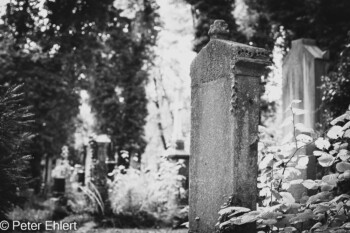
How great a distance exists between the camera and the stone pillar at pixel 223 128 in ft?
10.5

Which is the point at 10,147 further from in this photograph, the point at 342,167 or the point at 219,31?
the point at 342,167

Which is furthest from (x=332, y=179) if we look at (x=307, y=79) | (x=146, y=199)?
(x=146, y=199)

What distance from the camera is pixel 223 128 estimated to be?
11.0ft

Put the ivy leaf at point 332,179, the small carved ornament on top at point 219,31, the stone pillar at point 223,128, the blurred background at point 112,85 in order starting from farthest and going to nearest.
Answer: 1. the blurred background at point 112,85
2. the small carved ornament on top at point 219,31
3. the stone pillar at point 223,128
4. the ivy leaf at point 332,179

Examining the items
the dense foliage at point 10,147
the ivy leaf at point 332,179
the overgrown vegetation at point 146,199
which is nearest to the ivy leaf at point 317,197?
the ivy leaf at point 332,179

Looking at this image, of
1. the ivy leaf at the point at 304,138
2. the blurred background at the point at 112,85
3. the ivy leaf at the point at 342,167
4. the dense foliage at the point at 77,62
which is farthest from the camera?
the dense foliage at the point at 77,62

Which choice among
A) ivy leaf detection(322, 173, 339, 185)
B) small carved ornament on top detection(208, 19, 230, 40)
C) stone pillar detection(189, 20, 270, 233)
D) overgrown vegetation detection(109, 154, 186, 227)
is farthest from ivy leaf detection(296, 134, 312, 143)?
overgrown vegetation detection(109, 154, 186, 227)

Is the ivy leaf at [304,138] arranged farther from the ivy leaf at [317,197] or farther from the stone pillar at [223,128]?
the ivy leaf at [317,197]

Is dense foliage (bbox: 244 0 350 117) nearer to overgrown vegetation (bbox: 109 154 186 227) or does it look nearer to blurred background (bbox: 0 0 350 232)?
Answer: blurred background (bbox: 0 0 350 232)

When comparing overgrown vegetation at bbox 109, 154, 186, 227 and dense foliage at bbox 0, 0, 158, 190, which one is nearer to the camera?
dense foliage at bbox 0, 0, 158, 190

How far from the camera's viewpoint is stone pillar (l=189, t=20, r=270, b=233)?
3.21m

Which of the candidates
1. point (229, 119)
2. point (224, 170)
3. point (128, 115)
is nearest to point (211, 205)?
point (224, 170)

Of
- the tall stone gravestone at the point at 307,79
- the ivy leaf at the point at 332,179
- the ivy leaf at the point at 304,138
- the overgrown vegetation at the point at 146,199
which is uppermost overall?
the tall stone gravestone at the point at 307,79

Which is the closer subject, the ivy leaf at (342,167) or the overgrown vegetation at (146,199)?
the ivy leaf at (342,167)
